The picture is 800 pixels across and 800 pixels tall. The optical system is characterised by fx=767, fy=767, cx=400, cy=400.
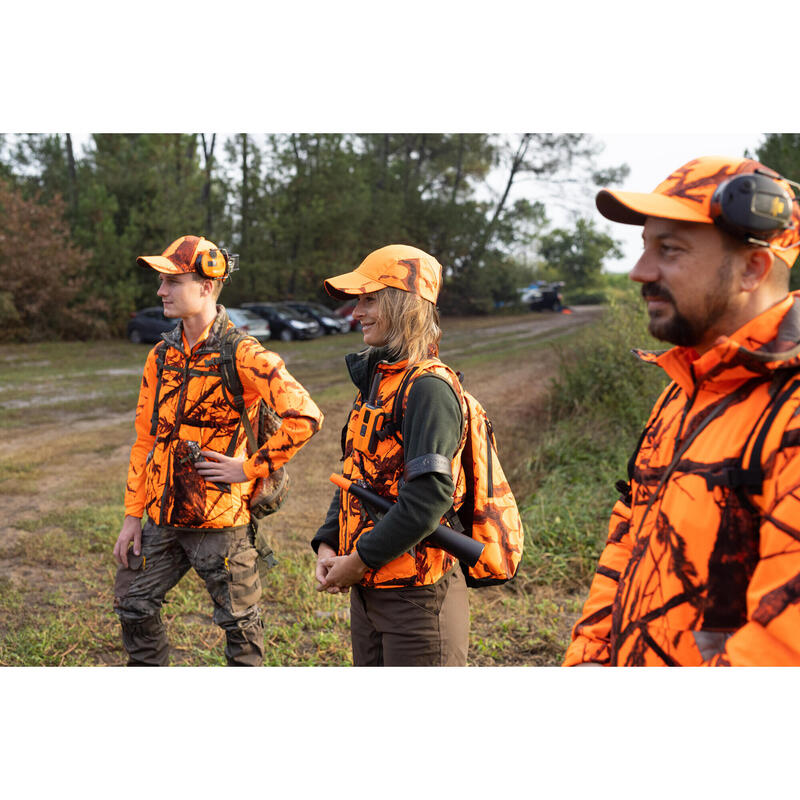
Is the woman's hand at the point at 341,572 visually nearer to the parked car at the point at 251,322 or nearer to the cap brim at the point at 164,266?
the cap brim at the point at 164,266

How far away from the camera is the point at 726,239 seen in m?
1.39

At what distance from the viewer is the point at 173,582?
10.6 feet

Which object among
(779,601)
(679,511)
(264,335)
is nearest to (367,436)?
(679,511)

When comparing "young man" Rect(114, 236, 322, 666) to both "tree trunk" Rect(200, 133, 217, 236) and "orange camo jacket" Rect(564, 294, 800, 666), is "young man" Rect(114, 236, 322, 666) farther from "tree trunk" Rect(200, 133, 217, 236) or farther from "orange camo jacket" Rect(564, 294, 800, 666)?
"tree trunk" Rect(200, 133, 217, 236)

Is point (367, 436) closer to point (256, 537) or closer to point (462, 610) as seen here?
point (462, 610)

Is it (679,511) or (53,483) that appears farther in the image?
(53,483)

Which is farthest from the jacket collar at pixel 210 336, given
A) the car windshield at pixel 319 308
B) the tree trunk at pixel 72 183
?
the tree trunk at pixel 72 183

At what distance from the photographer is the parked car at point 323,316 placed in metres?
24.4

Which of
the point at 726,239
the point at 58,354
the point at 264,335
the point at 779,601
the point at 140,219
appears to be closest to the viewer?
the point at 779,601

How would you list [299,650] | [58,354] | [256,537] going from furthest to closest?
[58,354]
[299,650]
[256,537]

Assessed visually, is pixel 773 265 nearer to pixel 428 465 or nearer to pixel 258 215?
pixel 428 465

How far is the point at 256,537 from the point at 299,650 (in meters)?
1.17

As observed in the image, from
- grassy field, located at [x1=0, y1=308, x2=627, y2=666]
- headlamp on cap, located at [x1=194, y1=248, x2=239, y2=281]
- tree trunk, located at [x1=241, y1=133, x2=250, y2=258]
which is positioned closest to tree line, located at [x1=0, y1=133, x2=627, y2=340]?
tree trunk, located at [x1=241, y1=133, x2=250, y2=258]

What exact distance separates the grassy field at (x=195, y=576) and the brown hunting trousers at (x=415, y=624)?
176cm
